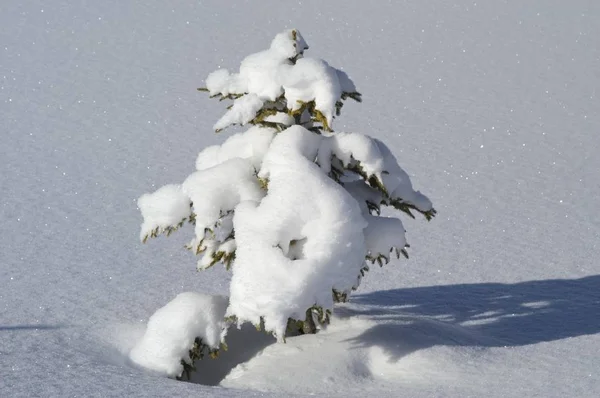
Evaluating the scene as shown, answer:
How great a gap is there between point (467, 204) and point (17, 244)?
618 centimetres

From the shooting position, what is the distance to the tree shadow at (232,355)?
829 centimetres

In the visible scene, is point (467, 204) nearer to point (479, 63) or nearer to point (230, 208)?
point (230, 208)

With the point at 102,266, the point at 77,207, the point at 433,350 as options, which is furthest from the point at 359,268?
the point at 77,207

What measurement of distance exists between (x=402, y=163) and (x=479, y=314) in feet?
18.8

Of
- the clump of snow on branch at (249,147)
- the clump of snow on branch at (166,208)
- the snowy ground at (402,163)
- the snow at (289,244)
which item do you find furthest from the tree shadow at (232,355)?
the clump of snow on branch at (249,147)

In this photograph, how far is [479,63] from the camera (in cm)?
2069

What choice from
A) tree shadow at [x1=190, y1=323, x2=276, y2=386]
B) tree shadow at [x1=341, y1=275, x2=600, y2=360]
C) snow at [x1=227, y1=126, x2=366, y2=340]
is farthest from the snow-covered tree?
tree shadow at [x1=341, y1=275, x2=600, y2=360]

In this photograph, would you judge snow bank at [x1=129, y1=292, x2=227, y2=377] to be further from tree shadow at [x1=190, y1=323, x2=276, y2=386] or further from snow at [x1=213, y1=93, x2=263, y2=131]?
snow at [x1=213, y1=93, x2=263, y2=131]

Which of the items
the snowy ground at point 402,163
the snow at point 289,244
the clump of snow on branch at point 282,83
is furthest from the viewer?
the snowy ground at point 402,163

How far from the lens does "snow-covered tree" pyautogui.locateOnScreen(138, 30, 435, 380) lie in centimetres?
732

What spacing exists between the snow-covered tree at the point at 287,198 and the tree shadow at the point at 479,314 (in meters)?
0.78

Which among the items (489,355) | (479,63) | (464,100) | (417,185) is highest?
(479,63)

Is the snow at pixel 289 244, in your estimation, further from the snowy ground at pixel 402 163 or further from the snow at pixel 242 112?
the snowy ground at pixel 402 163

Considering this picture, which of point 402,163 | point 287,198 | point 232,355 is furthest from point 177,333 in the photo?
point 402,163
